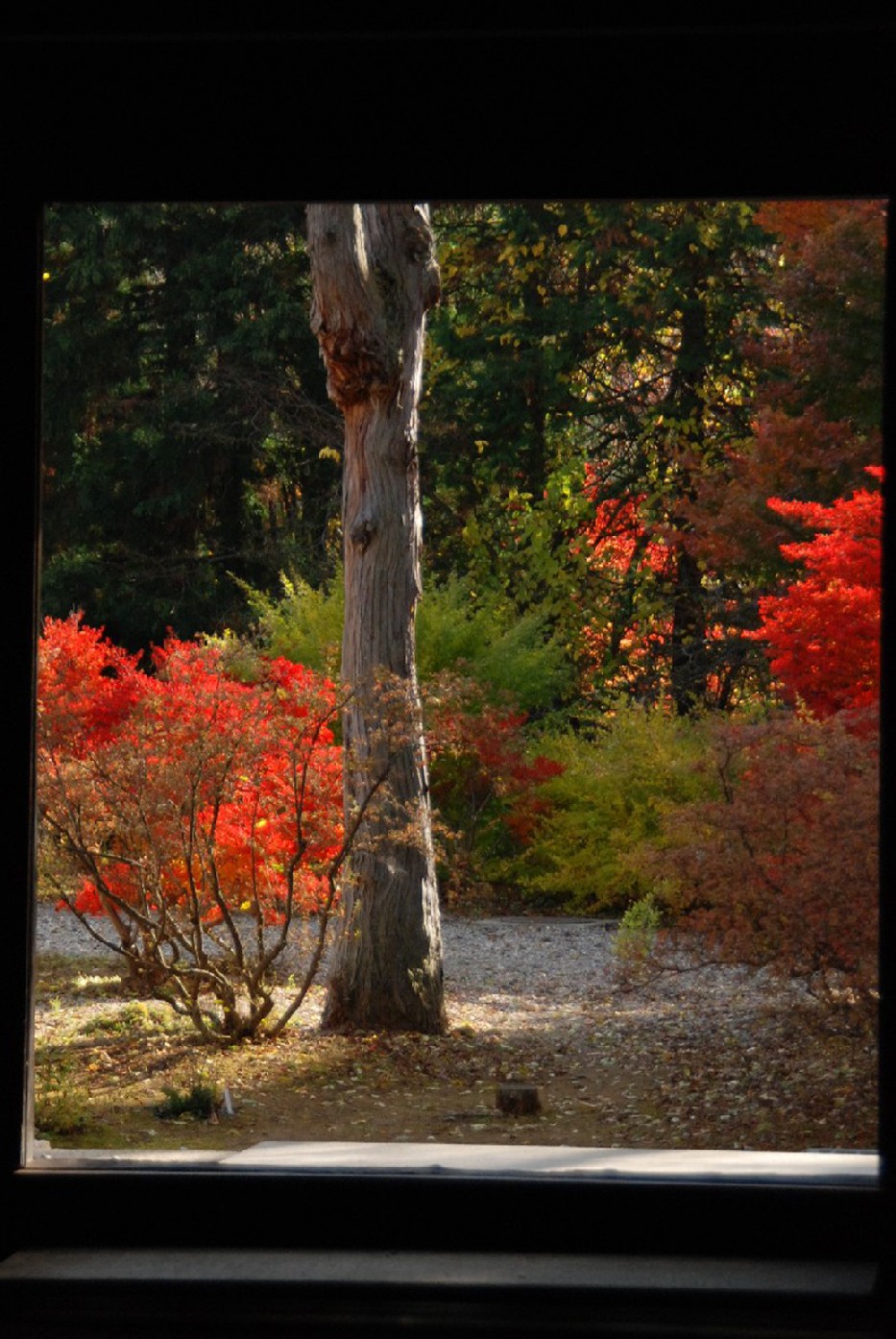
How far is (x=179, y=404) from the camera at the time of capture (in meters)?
11.3

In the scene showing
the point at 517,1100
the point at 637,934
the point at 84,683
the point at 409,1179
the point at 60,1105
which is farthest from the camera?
the point at 84,683

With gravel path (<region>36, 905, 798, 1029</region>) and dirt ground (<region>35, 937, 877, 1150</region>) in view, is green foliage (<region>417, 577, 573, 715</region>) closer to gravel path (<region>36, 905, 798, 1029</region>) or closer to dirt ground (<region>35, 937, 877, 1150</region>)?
gravel path (<region>36, 905, 798, 1029</region>)

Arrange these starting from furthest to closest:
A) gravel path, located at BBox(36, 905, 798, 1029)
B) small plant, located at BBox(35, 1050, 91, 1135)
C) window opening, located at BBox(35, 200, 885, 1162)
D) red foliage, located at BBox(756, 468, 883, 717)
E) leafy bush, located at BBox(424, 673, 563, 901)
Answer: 1. leafy bush, located at BBox(424, 673, 563, 901)
2. gravel path, located at BBox(36, 905, 798, 1029)
3. red foliage, located at BBox(756, 468, 883, 717)
4. window opening, located at BBox(35, 200, 885, 1162)
5. small plant, located at BBox(35, 1050, 91, 1135)

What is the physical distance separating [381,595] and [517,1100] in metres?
2.05

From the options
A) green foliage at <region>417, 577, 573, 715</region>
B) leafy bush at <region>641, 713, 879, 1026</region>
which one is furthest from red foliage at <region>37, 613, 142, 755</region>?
leafy bush at <region>641, 713, 879, 1026</region>

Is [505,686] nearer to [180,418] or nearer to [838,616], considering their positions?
[838,616]

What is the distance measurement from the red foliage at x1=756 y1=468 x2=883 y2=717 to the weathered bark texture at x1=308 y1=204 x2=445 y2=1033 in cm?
155

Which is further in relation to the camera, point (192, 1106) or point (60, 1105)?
point (192, 1106)

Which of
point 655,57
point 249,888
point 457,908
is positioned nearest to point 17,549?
point 655,57

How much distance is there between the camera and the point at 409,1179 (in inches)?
72.7

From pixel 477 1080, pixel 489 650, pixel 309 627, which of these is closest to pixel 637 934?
pixel 477 1080

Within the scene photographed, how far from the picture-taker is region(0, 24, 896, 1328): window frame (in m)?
1.82

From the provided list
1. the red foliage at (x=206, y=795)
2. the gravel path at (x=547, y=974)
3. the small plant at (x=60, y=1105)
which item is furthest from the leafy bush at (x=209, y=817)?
the gravel path at (x=547, y=974)

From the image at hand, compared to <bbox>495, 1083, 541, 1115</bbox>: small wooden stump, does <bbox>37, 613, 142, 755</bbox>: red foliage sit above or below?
above
